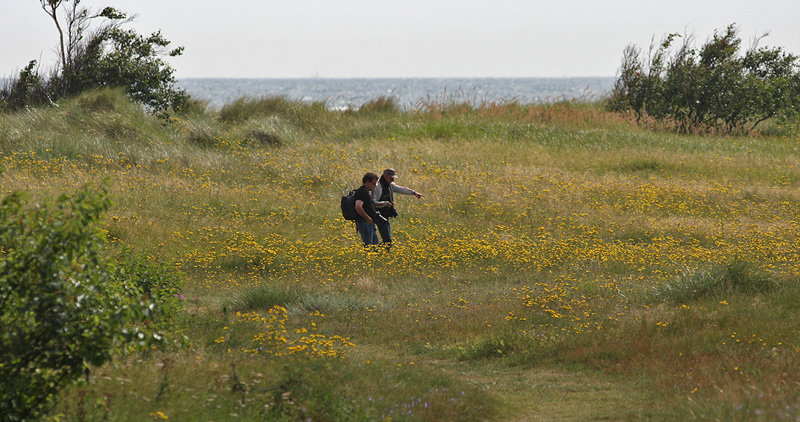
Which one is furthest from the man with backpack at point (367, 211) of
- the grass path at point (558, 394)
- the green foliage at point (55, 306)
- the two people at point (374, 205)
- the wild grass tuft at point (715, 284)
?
the green foliage at point (55, 306)

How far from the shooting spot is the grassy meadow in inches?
224

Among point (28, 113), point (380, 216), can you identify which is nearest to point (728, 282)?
point (380, 216)

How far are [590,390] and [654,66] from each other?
26.7 meters

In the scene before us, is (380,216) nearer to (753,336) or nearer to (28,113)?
(753,336)

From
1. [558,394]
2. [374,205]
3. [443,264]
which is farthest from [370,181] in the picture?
[558,394]

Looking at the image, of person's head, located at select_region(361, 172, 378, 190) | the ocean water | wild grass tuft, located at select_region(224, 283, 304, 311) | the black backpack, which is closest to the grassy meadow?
wild grass tuft, located at select_region(224, 283, 304, 311)

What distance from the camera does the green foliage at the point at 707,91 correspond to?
2872cm

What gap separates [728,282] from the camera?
9.17 meters

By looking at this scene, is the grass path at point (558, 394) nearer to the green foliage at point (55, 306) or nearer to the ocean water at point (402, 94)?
the green foliage at point (55, 306)

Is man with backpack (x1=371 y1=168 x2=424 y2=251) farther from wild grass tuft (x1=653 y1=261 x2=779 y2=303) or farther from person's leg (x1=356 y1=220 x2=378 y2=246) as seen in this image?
wild grass tuft (x1=653 y1=261 x2=779 y2=303)

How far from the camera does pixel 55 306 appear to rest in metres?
4.08

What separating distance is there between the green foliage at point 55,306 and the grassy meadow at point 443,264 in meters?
0.24

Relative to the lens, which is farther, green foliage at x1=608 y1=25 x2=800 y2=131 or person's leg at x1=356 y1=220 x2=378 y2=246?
green foliage at x1=608 y1=25 x2=800 y2=131

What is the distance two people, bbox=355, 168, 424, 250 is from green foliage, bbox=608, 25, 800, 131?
1954 centimetres
